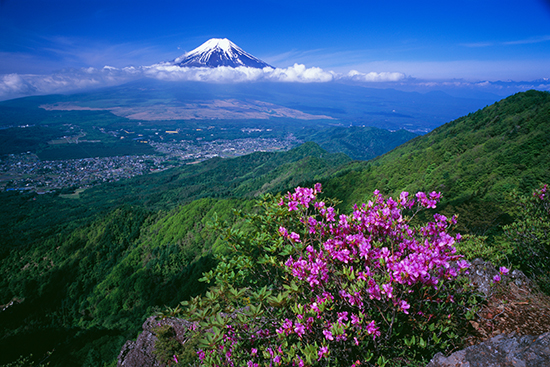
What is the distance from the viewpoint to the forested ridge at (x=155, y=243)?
65.7 ft

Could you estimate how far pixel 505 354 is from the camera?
2.60 metres

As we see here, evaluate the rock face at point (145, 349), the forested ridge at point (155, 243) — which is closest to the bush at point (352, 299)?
the rock face at point (145, 349)

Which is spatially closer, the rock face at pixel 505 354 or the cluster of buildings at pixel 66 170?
the rock face at pixel 505 354

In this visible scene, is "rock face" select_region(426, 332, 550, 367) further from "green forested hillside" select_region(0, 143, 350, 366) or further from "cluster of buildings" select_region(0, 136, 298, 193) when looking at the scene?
"cluster of buildings" select_region(0, 136, 298, 193)

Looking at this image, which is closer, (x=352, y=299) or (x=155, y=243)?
(x=352, y=299)

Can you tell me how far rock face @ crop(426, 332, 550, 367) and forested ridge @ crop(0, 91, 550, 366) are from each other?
11.8 m

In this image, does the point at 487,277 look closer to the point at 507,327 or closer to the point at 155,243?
the point at 507,327

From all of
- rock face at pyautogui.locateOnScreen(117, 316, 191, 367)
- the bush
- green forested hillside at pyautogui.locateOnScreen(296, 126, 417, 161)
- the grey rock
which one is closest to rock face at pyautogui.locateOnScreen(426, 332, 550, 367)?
the bush

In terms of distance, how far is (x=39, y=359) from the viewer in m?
22.4

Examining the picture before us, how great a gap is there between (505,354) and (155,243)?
4146 cm

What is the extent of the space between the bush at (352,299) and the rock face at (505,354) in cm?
25

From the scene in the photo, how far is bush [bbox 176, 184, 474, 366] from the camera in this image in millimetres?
2598

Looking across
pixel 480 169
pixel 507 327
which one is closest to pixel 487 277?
pixel 507 327

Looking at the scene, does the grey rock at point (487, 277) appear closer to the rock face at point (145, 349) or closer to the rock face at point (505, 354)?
the rock face at point (505, 354)
